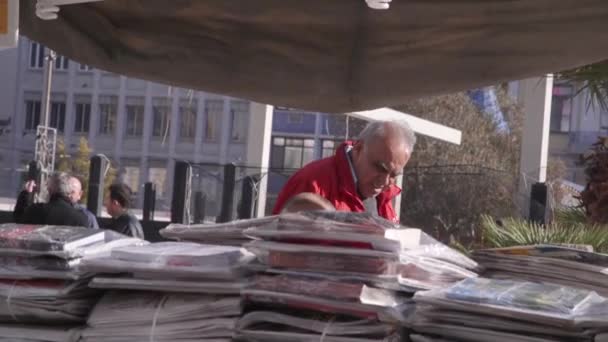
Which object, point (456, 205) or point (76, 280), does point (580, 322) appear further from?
point (456, 205)

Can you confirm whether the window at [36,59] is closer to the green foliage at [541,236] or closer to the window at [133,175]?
the window at [133,175]

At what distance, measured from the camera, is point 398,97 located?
3.23 metres

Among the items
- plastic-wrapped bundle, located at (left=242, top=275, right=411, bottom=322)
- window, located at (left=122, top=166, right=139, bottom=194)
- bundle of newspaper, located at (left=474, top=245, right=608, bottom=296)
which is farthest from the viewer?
window, located at (left=122, top=166, right=139, bottom=194)

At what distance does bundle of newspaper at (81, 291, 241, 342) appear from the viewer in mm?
2305

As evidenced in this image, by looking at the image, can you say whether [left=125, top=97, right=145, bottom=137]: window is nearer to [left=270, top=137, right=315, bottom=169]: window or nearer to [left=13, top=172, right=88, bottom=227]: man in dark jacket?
[left=270, top=137, right=315, bottom=169]: window

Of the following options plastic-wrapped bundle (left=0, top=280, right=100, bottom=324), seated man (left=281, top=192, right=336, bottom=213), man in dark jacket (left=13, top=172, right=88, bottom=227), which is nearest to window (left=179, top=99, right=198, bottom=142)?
man in dark jacket (left=13, top=172, right=88, bottom=227)

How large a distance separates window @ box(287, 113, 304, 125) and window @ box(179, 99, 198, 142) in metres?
5.96

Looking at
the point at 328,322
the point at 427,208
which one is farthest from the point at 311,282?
the point at 427,208

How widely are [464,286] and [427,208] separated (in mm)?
12480

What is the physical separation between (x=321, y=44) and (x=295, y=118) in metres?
42.9

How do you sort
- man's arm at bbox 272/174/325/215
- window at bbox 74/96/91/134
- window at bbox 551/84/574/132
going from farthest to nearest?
window at bbox 74/96/91/134, window at bbox 551/84/574/132, man's arm at bbox 272/174/325/215

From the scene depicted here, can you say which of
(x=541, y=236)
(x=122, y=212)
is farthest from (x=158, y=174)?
(x=541, y=236)

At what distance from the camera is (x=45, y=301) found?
2486 millimetres

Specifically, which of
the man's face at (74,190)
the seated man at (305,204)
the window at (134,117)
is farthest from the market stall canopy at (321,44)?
the window at (134,117)
